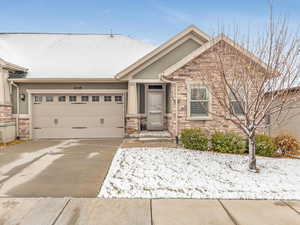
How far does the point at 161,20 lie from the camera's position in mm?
16625

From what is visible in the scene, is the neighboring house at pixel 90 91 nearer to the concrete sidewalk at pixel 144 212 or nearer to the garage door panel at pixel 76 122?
the garage door panel at pixel 76 122

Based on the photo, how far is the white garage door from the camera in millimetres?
10570

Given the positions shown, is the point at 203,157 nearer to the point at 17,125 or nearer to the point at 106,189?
A: the point at 106,189

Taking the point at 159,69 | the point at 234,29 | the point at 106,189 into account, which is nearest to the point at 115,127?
the point at 159,69

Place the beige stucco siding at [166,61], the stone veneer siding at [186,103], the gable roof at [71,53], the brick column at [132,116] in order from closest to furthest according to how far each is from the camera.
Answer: the stone veneer siding at [186,103], the beige stucco siding at [166,61], the brick column at [132,116], the gable roof at [71,53]

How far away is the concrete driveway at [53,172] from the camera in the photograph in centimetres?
388

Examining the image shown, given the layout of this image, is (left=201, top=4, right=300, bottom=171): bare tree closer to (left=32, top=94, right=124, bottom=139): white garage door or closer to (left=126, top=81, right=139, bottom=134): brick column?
(left=126, top=81, right=139, bottom=134): brick column

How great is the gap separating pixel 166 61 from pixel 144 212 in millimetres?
8048

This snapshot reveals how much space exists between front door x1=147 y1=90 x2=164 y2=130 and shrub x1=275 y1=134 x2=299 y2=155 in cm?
550

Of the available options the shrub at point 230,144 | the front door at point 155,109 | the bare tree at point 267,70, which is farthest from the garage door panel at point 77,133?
the bare tree at point 267,70

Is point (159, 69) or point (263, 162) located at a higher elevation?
point (159, 69)

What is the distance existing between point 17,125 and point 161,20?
13740mm

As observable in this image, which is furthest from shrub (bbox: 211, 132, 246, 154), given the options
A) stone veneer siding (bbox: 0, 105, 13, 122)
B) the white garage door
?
stone veneer siding (bbox: 0, 105, 13, 122)

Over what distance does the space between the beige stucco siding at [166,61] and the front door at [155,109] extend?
1221mm
